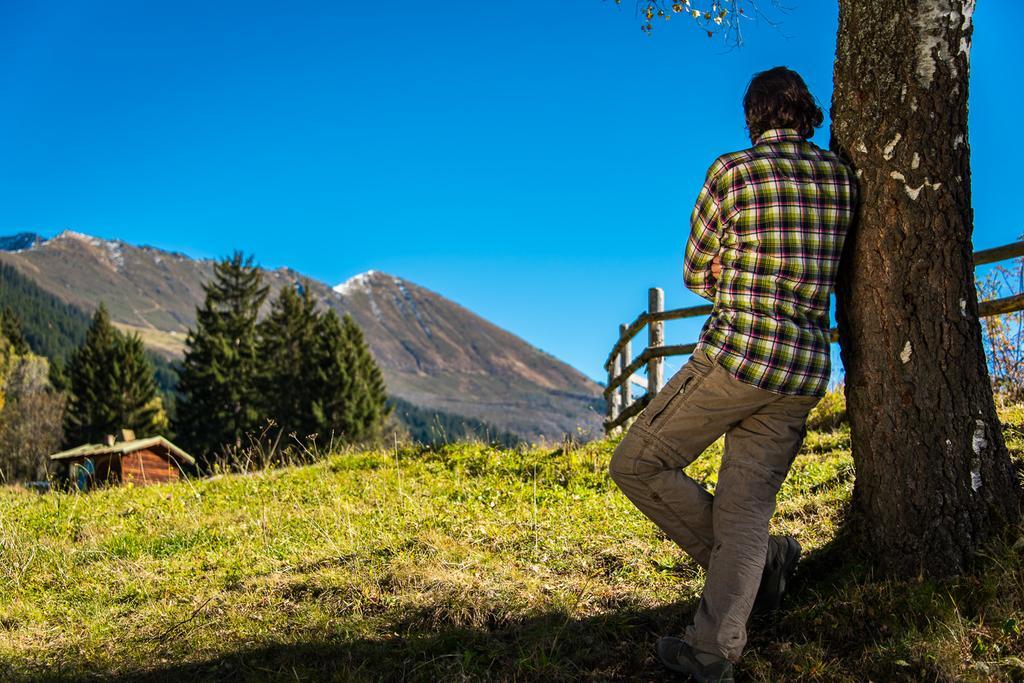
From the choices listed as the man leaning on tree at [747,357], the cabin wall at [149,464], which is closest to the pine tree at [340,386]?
the cabin wall at [149,464]

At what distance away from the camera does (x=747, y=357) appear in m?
3.14

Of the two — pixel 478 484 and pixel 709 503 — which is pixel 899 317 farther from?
pixel 478 484

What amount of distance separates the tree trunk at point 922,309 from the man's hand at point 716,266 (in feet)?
2.10

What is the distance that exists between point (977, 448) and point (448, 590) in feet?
8.60

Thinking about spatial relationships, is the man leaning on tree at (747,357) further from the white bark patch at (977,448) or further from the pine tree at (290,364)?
the pine tree at (290,364)

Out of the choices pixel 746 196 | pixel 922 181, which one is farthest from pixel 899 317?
pixel 746 196

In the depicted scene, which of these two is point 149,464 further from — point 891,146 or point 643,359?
point 891,146

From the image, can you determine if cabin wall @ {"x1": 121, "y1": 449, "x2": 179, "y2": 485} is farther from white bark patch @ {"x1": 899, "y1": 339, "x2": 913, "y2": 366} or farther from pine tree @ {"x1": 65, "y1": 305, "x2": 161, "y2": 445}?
pine tree @ {"x1": 65, "y1": 305, "x2": 161, "y2": 445}

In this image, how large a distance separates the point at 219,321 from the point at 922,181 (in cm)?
5170

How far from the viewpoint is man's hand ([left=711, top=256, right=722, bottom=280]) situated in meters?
3.33

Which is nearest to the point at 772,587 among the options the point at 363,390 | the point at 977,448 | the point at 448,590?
the point at 977,448

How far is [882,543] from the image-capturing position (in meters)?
3.51

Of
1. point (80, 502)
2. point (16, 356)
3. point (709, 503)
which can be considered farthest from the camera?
point (16, 356)

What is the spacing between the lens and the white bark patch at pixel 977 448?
337 centimetres
